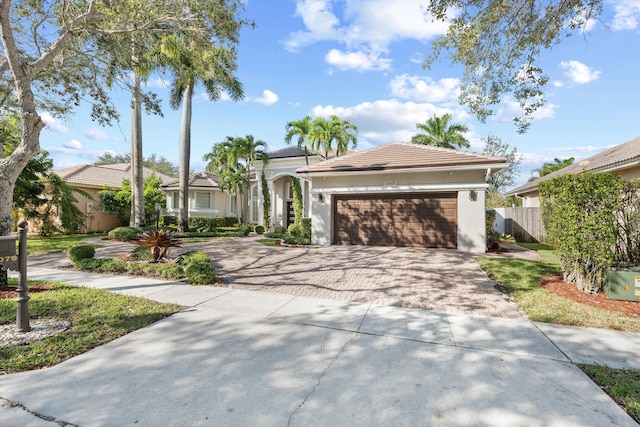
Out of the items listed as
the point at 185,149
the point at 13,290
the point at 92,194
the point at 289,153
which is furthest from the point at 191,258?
the point at 92,194

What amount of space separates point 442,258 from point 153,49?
39.3ft

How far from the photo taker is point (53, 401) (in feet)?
9.14

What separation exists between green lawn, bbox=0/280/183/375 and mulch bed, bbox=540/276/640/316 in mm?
7744

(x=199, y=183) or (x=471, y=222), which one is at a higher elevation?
(x=199, y=183)

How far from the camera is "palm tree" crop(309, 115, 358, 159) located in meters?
20.2

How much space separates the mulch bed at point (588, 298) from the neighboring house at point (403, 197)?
16.5ft

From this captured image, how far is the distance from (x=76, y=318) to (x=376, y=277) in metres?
6.26

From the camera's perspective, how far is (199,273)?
23.9 ft

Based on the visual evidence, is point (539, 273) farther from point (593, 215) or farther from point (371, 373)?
point (371, 373)

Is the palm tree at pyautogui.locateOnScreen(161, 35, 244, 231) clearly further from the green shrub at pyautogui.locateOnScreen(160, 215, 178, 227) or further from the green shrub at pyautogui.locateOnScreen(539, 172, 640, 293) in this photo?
the green shrub at pyautogui.locateOnScreen(539, 172, 640, 293)

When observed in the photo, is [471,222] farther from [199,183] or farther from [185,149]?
[199,183]

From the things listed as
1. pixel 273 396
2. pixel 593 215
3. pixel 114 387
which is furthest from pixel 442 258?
pixel 114 387

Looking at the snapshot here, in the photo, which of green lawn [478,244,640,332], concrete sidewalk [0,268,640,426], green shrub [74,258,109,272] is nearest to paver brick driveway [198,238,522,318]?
green lawn [478,244,640,332]

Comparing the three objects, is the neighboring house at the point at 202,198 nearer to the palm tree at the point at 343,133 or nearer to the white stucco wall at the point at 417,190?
the palm tree at the point at 343,133
